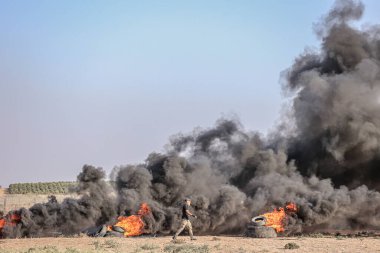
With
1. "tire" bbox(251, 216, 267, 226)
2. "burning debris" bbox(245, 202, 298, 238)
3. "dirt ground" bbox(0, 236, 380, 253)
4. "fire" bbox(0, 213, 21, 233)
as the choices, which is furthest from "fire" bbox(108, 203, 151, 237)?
"tire" bbox(251, 216, 267, 226)

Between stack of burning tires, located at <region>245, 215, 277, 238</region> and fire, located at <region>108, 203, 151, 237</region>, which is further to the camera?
fire, located at <region>108, 203, 151, 237</region>

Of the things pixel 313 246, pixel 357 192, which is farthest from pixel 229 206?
pixel 313 246

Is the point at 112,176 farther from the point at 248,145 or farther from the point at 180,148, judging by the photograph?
the point at 248,145

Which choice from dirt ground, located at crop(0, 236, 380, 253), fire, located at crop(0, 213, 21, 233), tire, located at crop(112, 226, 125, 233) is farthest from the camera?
fire, located at crop(0, 213, 21, 233)

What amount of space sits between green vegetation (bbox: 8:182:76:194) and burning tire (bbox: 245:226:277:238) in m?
74.6

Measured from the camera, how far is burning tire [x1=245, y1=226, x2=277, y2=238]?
127ft

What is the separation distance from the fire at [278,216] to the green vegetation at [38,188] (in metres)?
72.1

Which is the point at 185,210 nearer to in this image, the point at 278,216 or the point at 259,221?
the point at 259,221

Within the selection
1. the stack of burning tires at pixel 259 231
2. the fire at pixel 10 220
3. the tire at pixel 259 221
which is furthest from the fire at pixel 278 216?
the fire at pixel 10 220

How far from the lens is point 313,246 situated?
99.4 feet

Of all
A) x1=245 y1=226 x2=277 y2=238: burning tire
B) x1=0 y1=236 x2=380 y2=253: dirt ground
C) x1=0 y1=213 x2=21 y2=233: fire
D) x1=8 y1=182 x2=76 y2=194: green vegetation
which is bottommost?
x1=0 y1=236 x2=380 y2=253: dirt ground

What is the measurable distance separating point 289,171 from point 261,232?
1503cm

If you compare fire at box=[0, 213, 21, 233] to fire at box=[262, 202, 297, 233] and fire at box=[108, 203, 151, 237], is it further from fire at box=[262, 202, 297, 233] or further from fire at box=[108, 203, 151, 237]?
fire at box=[262, 202, 297, 233]

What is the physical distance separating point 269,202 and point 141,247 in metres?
19.9
